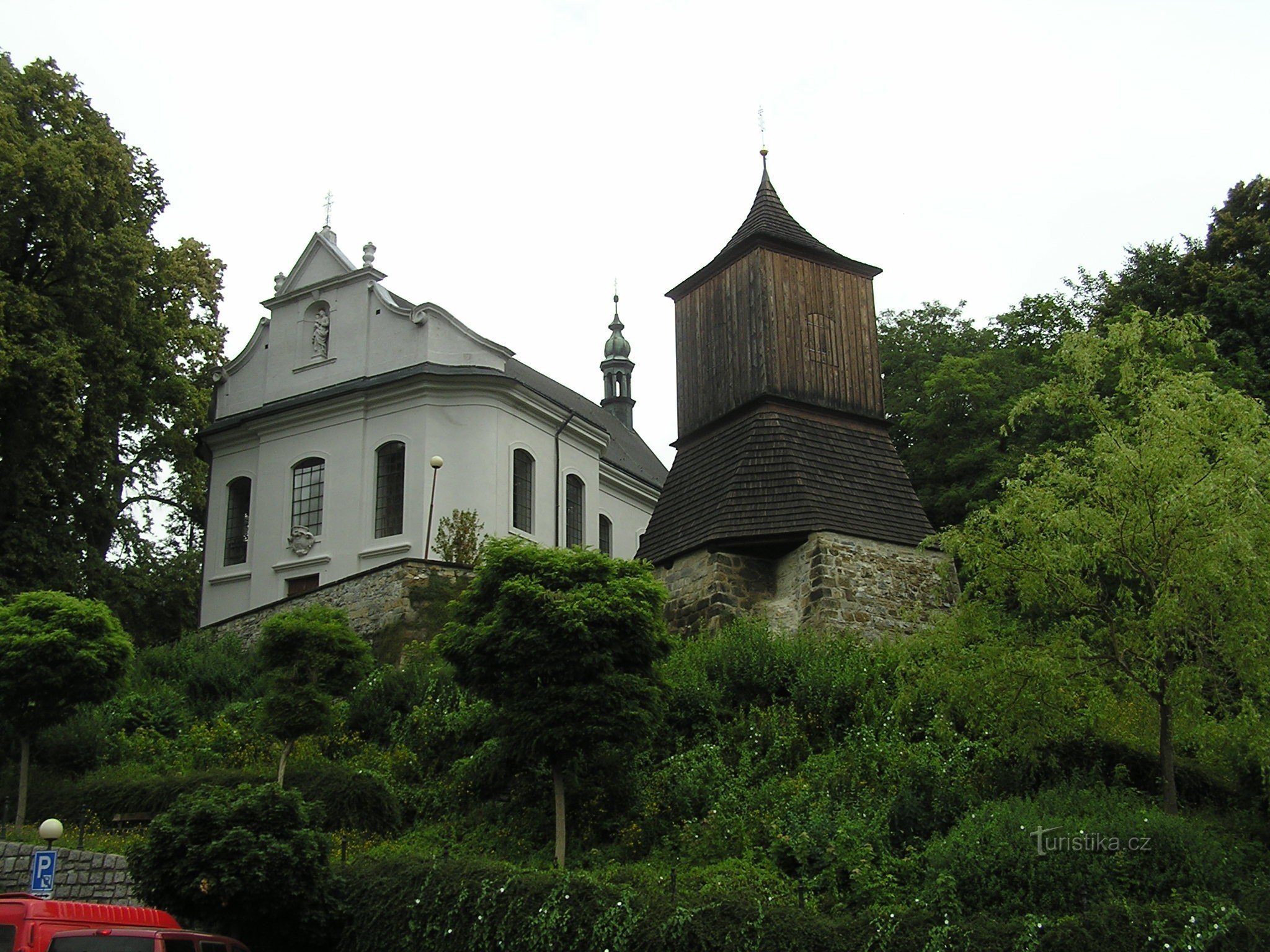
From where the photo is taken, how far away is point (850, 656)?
19.6m

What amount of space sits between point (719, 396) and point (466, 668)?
11.7m

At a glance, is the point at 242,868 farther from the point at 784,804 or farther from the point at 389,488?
the point at 389,488

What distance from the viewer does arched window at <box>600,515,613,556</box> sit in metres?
35.1

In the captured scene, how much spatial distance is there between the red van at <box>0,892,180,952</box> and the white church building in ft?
52.7

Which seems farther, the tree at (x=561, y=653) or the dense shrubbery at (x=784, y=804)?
the tree at (x=561, y=653)

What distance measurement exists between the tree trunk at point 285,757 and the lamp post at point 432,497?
8450 mm

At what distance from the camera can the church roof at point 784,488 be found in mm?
23828

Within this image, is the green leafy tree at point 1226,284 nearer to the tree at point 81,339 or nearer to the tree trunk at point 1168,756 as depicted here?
the tree trunk at point 1168,756

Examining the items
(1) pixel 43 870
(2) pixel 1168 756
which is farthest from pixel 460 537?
(2) pixel 1168 756

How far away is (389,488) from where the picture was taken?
28938 millimetres

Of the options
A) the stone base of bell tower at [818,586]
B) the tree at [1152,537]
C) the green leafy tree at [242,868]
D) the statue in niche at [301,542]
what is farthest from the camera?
the statue in niche at [301,542]

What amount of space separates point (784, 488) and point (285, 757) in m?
10.2

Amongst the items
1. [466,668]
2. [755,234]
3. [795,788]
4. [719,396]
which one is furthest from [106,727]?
[755,234]

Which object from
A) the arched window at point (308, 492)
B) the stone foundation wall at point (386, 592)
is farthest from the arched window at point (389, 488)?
the stone foundation wall at point (386, 592)
